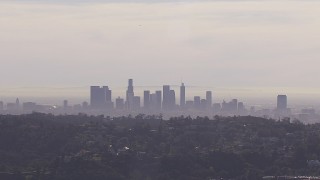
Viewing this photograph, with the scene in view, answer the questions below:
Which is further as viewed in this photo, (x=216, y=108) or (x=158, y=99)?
(x=158, y=99)

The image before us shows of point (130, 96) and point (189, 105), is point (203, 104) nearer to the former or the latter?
Result: point (189, 105)

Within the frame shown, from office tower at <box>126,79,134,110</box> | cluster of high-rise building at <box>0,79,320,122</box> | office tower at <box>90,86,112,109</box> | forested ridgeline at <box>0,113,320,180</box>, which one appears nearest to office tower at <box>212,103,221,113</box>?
cluster of high-rise building at <box>0,79,320,122</box>

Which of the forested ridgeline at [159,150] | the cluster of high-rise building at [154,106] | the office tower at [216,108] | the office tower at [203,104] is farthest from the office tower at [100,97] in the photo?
the forested ridgeline at [159,150]

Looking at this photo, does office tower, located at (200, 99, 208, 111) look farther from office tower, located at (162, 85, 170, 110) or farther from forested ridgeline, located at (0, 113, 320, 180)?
forested ridgeline, located at (0, 113, 320, 180)

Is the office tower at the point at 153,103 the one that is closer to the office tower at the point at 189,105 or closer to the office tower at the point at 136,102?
the office tower at the point at 136,102

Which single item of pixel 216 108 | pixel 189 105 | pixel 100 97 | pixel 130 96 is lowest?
pixel 216 108

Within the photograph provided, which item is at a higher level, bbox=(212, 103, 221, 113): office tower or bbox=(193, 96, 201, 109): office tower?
bbox=(193, 96, 201, 109): office tower

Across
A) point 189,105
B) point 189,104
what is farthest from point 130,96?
point 189,105
